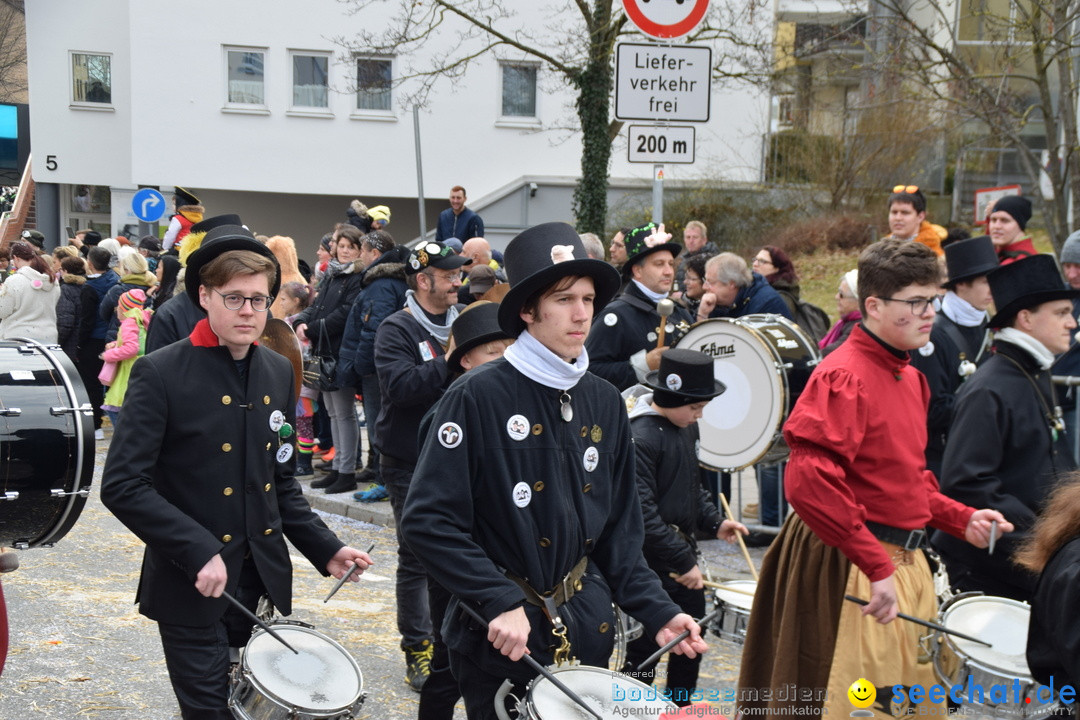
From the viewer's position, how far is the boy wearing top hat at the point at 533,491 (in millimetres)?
3279

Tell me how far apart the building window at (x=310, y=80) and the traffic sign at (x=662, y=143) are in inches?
932

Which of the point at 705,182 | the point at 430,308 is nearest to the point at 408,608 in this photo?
the point at 430,308

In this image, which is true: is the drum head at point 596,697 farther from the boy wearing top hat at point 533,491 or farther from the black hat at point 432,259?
the black hat at point 432,259

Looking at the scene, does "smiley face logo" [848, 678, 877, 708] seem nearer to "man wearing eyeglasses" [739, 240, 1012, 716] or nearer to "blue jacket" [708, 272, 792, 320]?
"man wearing eyeglasses" [739, 240, 1012, 716]

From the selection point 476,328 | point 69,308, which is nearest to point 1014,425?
point 476,328

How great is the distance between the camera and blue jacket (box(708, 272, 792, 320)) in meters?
8.94

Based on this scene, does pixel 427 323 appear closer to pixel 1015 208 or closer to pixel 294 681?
pixel 294 681

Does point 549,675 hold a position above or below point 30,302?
below

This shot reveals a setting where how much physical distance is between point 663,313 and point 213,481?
152 inches

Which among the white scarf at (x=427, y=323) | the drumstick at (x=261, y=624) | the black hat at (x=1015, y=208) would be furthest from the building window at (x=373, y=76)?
the drumstick at (x=261, y=624)

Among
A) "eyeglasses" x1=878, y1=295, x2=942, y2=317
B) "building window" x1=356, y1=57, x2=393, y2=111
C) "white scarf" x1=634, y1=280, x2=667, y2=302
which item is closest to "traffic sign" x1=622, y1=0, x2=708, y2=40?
"white scarf" x1=634, y1=280, x2=667, y2=302

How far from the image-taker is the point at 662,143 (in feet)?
24.6

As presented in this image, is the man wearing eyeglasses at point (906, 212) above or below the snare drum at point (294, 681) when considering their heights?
above

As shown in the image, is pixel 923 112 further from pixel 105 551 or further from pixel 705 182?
pixel 105 551
